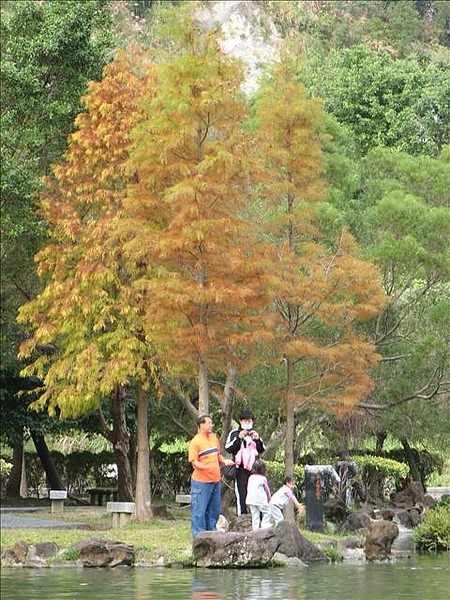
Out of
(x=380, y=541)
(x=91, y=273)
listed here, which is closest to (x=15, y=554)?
(x=380, y=541)

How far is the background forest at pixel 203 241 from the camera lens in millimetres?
18766

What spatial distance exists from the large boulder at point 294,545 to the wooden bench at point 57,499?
932 cm

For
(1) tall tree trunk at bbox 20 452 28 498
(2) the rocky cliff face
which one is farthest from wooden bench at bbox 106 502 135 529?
(2) the rocky cliff face

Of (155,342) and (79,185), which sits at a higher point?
(79,185)

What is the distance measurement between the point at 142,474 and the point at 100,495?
749cm

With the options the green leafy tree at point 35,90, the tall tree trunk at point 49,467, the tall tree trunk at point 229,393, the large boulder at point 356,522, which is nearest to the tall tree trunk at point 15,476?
the tall tree trunk at point 49,467

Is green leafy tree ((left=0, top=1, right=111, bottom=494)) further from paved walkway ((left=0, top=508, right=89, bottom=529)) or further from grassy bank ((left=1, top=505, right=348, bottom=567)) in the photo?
grassy bank ((left=1, top=505, right=348, bottom=567))

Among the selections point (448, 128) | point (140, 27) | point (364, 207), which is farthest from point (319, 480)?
point (140, 27)

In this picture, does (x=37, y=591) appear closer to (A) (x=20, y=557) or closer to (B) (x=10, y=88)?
(A) (x=20, y=557)

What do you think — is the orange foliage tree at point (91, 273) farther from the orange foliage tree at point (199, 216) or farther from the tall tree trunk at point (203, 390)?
the tall tree trunk at point (203, 390)

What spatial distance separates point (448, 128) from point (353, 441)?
13.3 meters

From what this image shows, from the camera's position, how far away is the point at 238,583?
1241 cm

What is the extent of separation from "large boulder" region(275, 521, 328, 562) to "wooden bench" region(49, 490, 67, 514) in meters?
9.32

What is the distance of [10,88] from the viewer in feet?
74.0
